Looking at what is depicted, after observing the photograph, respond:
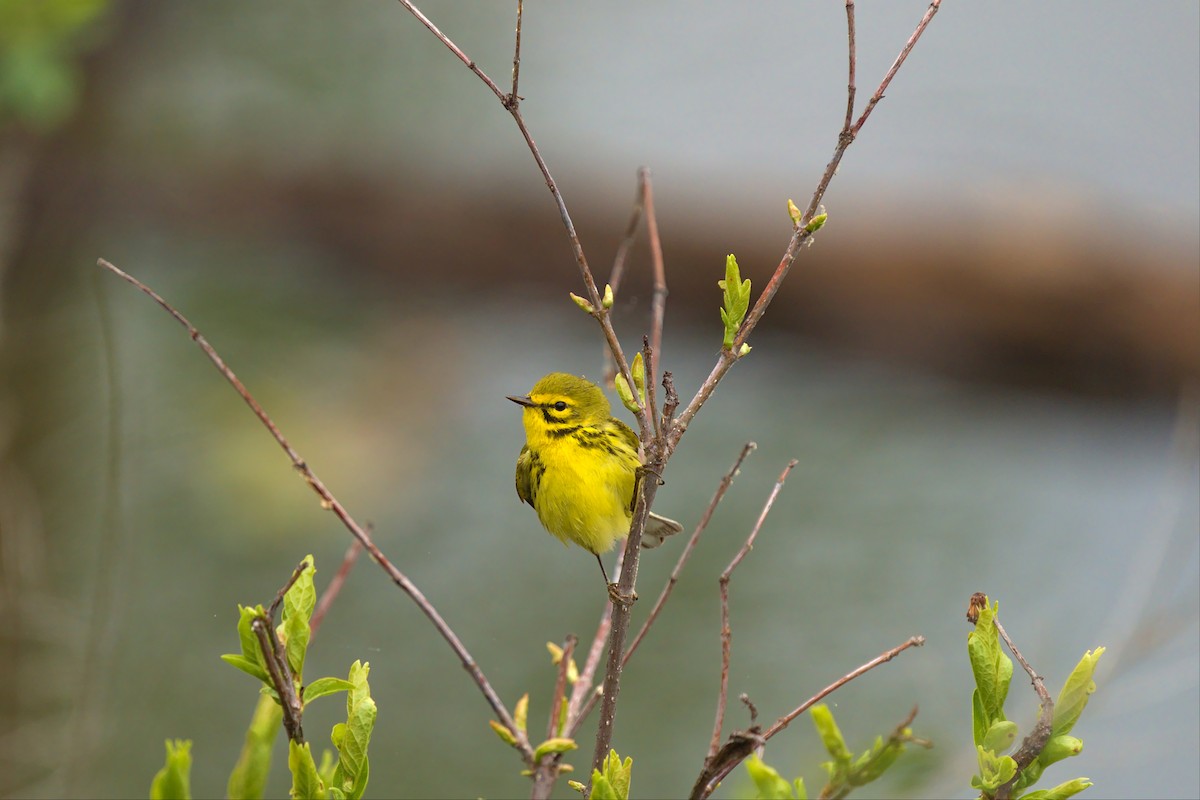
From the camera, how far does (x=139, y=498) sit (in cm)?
455

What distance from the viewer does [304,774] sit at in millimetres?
1006

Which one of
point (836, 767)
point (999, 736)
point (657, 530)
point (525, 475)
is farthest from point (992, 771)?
point (525, 475)

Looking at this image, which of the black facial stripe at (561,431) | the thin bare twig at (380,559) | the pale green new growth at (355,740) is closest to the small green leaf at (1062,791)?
the thin bare twig at (380,559)

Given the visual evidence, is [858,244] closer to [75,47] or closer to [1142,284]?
[1142,284]

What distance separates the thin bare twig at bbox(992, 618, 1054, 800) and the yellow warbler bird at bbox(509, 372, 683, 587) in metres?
1.00

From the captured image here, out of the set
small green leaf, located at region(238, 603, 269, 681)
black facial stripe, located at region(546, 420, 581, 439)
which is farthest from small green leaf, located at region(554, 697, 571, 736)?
black facial stripe, located at region(546, 420, 581, 439)

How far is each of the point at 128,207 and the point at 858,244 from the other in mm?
3119

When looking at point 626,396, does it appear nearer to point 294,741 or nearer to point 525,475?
point 294,741

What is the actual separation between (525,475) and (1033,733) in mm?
1300

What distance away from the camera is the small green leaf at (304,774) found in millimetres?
996

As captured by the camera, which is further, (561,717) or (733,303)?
(561,717)

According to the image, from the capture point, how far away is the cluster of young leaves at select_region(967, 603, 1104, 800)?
100cm

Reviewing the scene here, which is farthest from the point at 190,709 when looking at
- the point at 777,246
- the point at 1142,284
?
the point at 1142,284

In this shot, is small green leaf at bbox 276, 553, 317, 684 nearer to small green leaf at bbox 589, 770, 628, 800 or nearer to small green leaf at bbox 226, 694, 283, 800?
small green leaf at bbox 226, 694, 283, 800
